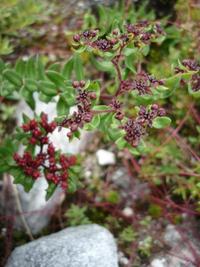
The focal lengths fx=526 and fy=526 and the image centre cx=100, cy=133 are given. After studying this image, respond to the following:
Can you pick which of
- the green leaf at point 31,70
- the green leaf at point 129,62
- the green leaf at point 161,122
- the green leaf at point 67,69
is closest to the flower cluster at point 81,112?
the green leaf at point 161,122

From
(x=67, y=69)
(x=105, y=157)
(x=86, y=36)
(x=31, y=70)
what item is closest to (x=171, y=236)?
(x=105, y=157)

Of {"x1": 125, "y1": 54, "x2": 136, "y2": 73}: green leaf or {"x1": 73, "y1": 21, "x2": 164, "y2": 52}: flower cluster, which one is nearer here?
{"x1": 73, "y1": 21, "x2": 164, "y2": 52}: flower cluster

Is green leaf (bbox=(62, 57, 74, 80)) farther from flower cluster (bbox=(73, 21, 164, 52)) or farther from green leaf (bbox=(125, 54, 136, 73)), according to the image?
flower cluster (bbox=(73, 21, 164, 52))

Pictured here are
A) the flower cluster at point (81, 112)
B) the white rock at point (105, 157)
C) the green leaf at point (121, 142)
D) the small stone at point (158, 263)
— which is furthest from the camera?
the white rock at point (105, 157)

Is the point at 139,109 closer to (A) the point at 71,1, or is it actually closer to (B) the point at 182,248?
(B) the point at 182,248

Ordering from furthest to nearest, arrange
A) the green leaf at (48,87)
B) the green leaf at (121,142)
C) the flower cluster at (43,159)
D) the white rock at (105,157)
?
the white rock at (105,157)
the green leaf at (48,87)
the flower cluster at (43,159)
the green leaf at (121,142)

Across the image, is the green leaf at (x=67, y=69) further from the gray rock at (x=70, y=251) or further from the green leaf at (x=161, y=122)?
the gray rock at (x=70, y=251)

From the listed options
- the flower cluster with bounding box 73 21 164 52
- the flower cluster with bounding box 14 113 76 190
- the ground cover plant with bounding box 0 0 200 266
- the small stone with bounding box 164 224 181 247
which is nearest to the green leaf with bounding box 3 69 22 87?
the ground cover plant with bounding box 0 0 200 266

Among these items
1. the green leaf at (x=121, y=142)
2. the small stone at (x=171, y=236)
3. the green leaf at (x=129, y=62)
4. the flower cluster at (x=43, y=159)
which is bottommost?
the small stone at (x=171, y=236)
